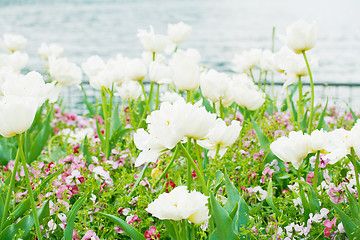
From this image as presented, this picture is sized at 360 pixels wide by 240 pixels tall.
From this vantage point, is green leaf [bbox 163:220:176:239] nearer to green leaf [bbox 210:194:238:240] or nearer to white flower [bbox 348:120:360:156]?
green leaf [bbox 210:194:238:240]

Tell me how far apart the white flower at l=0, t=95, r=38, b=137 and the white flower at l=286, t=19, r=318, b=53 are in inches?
41.8

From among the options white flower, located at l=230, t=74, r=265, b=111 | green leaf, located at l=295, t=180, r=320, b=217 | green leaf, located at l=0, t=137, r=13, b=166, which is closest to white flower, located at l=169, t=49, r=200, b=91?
white flower, located at l=230, t=74, r=265, b=111

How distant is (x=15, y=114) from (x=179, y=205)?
43 centimetres

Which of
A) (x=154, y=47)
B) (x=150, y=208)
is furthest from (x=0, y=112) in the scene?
(x=154, y=47)

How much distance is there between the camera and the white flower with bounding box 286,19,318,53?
71.1 inches

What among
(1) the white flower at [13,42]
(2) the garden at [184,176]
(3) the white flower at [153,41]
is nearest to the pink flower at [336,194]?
(2) the garden at [184,176]

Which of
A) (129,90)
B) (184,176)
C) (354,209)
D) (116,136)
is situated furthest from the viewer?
(129,90)

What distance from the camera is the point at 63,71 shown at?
2.10m

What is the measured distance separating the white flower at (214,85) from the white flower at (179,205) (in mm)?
693

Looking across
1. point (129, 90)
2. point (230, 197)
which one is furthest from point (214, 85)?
point (129, 90)

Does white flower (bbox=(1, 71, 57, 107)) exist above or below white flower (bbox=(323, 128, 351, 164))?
above

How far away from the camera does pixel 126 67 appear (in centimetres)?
221

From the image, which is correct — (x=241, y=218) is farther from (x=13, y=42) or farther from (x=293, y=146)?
(x=13, y=42)

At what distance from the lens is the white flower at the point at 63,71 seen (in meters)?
2.09
